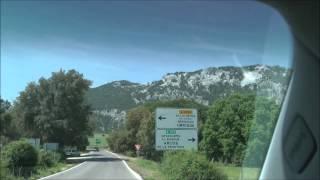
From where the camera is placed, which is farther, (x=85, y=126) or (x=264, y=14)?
(x=85, y=126)

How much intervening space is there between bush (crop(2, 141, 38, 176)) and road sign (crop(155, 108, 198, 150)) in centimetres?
1499

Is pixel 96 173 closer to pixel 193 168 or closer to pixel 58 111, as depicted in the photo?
pixel 58 111

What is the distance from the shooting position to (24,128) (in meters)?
56.3

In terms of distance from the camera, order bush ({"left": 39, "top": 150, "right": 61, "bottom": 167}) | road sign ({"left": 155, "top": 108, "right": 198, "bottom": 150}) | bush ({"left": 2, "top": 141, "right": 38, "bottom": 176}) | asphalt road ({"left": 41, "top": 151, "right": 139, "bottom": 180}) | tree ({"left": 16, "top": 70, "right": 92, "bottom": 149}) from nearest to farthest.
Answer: road sign ({"left": 155, "top": 108, "right": 198, "bottom": 150})
asphalt road ({"left": 41, "top": 151, "right": 139, "bottom": 180})
bush ({"left": 2, "top": 141, "right": 38, "bottom": 176})
tree ({"left": 16, "top": 70, "right": 92, "bottom": 149})
bush ({"left": 39, "top": 150, "right": 61, "bottom": 167})

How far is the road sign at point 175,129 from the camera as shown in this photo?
26625 millimetres

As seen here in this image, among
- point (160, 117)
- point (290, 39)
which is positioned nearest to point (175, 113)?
point (160, 117)

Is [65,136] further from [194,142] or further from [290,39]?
[290,39]

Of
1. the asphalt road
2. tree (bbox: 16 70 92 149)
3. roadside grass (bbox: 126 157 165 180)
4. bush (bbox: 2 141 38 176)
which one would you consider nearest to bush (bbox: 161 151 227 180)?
roadside grass (bbox: 126 157 165 180)

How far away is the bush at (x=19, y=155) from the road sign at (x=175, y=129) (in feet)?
49.2

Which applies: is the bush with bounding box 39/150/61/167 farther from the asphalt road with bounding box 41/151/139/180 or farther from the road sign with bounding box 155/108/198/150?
the road sign with bounding box 155/108/198/150

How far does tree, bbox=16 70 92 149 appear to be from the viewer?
1933 inches

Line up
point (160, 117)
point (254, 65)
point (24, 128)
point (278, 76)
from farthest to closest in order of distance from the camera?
point (24, 128) → point (160, 117) → point (254, 65) → point (278, 76)

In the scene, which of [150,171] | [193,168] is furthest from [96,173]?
[193,168]

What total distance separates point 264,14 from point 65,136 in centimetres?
6489
